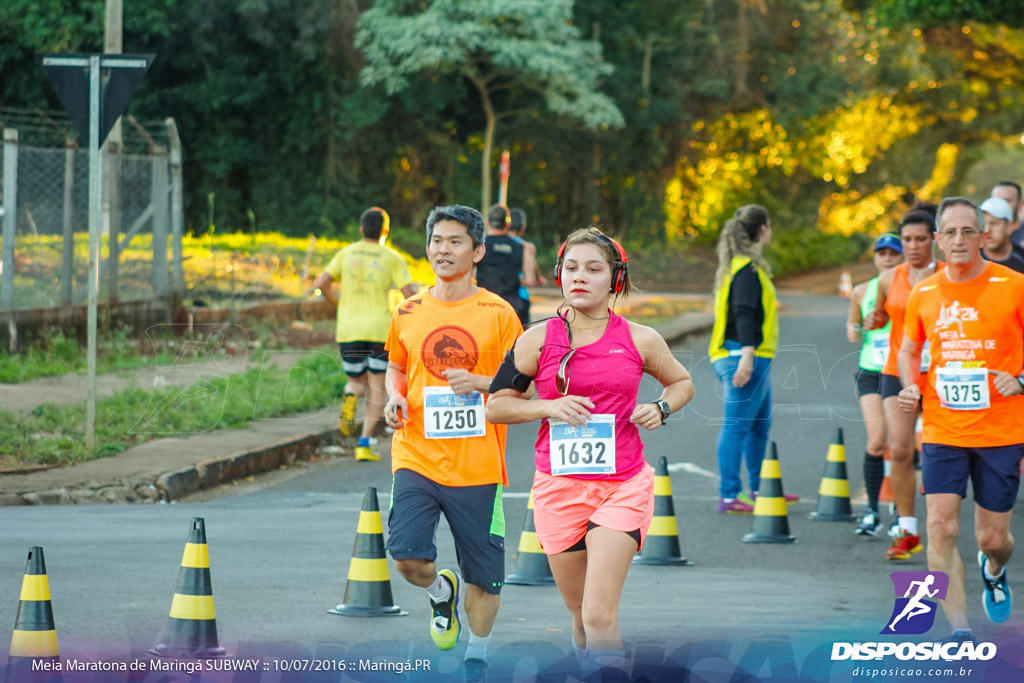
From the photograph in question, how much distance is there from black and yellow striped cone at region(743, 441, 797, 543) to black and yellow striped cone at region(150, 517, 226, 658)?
449cm

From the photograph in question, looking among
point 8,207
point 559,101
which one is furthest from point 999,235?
point 559,101

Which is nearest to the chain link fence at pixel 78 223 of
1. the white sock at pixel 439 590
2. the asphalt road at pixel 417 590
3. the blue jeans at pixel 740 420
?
the asphalt road at pixel 417 590

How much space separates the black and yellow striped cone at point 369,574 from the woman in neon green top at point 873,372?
381 centimetres

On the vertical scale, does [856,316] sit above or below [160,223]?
below

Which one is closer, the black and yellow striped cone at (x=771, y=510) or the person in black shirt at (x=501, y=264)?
the black and yellow striped cone at (x=771, y=510)

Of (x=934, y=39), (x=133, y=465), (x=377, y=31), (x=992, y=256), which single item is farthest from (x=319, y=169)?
(x=992, y=256)

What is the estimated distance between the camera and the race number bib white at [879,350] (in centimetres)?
938

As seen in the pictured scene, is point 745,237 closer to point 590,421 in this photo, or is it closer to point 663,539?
point 663,539

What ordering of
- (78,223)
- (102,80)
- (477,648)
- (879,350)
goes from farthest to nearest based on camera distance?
(78,223) → (102,80) → (879,350) → (477,648)

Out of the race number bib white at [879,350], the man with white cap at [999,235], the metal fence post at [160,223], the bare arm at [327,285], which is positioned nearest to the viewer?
the man with white cap at [999,235]

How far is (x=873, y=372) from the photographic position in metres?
9.54

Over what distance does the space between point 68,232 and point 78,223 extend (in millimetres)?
368

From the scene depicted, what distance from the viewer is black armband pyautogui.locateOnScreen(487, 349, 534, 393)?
209 inches

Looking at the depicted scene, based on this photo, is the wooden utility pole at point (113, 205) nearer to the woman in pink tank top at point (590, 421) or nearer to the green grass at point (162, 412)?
the green grass at point (162, 412)
